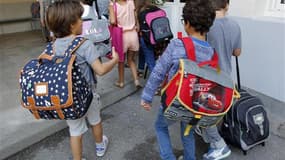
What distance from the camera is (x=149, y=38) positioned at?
3.39m

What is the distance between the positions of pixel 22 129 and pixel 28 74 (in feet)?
3.94

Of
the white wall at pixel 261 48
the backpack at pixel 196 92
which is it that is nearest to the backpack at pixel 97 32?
the backpack at pixel 196 92

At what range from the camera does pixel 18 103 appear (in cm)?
331

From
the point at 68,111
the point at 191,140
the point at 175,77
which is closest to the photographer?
the point at 175,77

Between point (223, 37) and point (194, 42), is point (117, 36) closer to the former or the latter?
point (223, 37)

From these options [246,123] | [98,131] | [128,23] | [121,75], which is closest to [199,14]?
[246,123]

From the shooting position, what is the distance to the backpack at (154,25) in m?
3.31

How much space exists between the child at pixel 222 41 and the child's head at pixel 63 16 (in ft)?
3.41

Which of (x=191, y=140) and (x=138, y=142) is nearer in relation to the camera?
(x=191, y=140)

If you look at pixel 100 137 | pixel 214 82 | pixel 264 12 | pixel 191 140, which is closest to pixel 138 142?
pixel 100 137

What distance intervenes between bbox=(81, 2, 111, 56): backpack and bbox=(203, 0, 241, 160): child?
1023 mm

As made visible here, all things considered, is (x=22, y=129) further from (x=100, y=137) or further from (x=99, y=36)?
(x=99, y=36)

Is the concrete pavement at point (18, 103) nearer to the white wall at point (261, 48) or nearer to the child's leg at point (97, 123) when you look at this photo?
the child's leg at point (97, 123)

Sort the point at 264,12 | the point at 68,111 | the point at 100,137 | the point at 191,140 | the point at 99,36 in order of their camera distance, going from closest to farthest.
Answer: the point at 68,111 < the point at 191,140 < the point at 100,137 < the point at 99,36 < the point at 264,12
